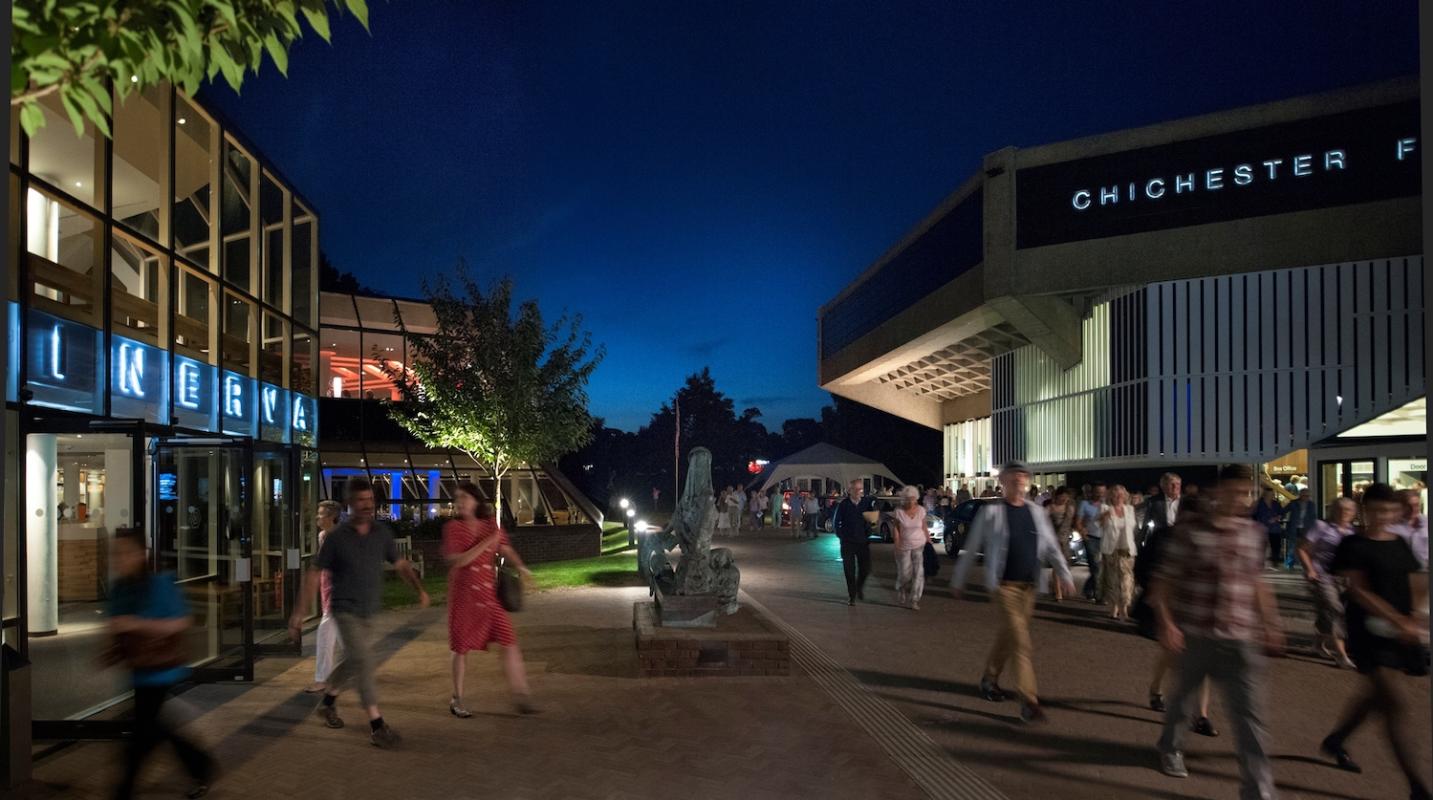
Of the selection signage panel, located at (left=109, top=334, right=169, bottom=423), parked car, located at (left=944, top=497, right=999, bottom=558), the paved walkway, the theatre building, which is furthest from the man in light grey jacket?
the theatre building

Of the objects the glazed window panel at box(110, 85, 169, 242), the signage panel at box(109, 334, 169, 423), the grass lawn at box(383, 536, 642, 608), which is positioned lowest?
the grass lawn at box(383, 536, 642, 608)

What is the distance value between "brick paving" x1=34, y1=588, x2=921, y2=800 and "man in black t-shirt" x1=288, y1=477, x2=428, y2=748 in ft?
1.08

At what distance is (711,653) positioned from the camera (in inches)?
329

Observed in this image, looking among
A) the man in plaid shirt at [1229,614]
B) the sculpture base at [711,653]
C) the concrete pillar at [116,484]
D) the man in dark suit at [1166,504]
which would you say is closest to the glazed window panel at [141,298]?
the concrete pillar at [116,484]

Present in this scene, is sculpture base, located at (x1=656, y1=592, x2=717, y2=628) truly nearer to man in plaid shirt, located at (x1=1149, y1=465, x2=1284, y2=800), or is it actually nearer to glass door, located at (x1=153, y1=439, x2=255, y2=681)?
glass door, located at (x1=153, y1=439, x2=255, y2=681)

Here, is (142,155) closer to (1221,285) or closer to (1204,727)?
(1204,727)

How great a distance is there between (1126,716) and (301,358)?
41.8ft

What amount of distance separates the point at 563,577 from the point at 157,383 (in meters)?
9.25

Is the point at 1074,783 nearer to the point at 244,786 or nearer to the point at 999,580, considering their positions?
the point at 999,580

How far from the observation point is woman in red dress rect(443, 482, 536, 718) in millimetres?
6980

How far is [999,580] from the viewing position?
696 cm

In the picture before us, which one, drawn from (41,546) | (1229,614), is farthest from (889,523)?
(1229,614)

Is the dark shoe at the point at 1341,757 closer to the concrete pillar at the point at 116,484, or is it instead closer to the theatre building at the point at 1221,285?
the concrete pillar at the point at 116,484

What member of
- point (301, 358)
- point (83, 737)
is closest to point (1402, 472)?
point (301, 358)
